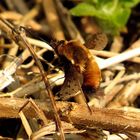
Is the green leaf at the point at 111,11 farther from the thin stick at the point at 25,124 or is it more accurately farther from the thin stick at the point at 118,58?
the thin stick at the point at 25,124

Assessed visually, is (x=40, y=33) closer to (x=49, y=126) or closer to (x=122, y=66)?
(x=122, y=66)

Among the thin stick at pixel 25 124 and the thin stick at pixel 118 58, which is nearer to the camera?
the thin stick at pixel 25 124

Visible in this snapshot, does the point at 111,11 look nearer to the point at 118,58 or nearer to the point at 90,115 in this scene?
the point at 118,58

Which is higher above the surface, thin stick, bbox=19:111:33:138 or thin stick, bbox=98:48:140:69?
thin stick, bbox=98:48:140:69

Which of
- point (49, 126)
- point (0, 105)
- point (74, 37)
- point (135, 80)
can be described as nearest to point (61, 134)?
point (49, 126)

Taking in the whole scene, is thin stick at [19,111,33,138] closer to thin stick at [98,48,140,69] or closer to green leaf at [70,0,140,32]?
thin stick at [98,48,140,69]

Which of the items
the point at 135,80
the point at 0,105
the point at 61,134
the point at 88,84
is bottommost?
the point at 61,134

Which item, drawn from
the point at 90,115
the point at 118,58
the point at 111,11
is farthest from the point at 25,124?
the point at 111,11

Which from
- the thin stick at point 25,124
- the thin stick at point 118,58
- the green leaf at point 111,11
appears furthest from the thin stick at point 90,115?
the green leaf at point 111,11

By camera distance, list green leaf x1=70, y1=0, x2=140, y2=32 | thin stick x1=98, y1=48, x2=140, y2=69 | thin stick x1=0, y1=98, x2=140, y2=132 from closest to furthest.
Result: thin stick x1=0, y1=98, x2=140, y2=132 < thin stick x1=98, y1=48, x2=140, y2=69 < green leaf x1=70, y1=0, x2=140, y2=32

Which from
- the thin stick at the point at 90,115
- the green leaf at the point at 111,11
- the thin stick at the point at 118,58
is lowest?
the thin stick at the point at 90,115

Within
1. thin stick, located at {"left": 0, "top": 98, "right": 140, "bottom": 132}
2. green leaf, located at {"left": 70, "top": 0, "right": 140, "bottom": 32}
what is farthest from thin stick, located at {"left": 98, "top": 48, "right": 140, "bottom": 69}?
thin stick, located at {"left": 0, "top": 98, "right": 140, "bottom": 132}
